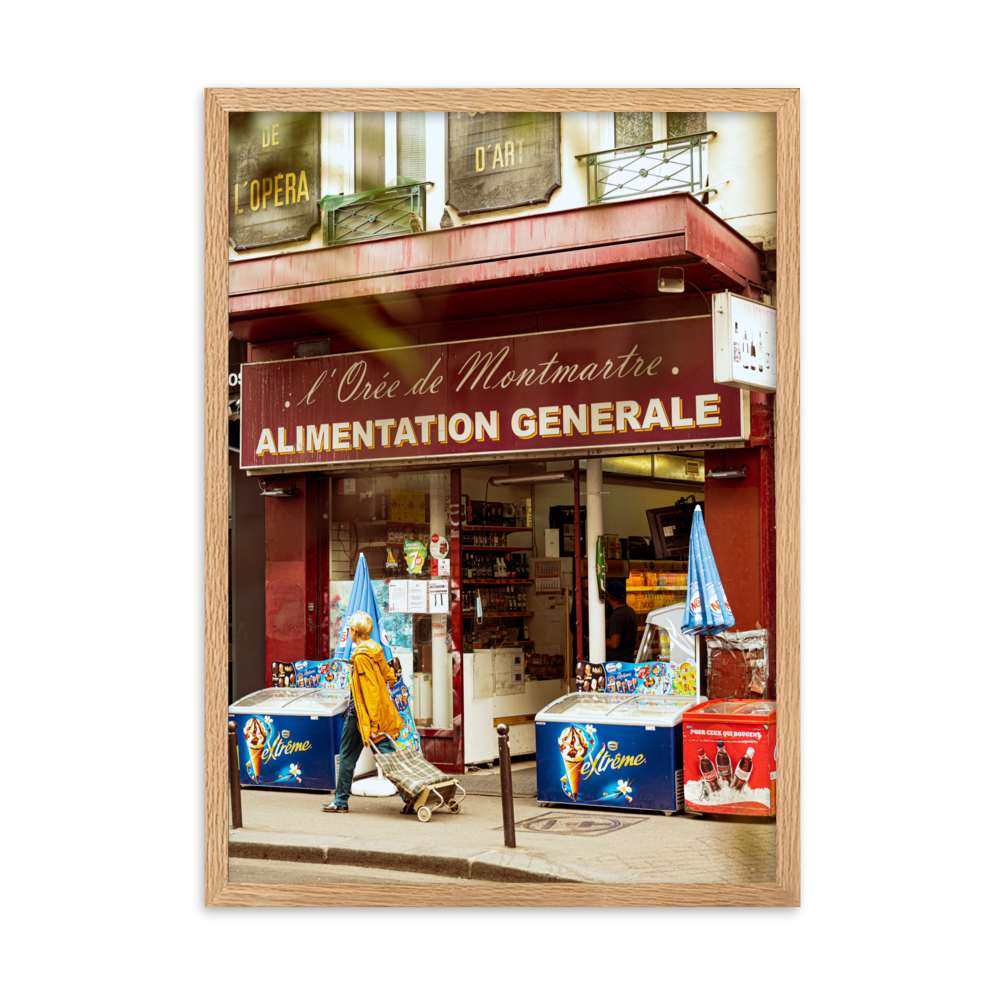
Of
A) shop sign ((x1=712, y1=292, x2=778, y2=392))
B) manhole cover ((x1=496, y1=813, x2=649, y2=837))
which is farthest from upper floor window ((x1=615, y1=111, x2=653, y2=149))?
manhole cover ((x1=496, y1=813, x2=649, y2=837))

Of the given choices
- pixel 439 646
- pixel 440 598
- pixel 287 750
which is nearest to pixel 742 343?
pixel 440 598

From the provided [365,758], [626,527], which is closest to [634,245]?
[626,527]

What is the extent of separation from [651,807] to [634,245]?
14.3ft

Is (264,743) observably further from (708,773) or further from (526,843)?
(708,773)

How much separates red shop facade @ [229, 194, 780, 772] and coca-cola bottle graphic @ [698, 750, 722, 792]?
961 mm

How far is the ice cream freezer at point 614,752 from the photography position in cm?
888

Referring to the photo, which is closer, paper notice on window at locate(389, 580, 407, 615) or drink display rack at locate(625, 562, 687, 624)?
drink display rack at locate(625, 562, 687, 624)

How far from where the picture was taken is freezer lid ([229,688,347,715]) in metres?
10.4

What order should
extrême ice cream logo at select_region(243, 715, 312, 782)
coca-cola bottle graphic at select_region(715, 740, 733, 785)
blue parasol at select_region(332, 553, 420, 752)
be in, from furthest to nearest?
extrême ice cream logo at select_region(243, 715, 312, 782) → blue parasol at select_region(332, 553, 420, 752) → coca-cola bottle graphic at select_region(715, 740, 733, 785)

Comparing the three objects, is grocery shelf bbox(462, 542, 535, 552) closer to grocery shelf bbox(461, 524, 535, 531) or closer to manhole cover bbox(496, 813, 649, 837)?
grocery shelf bbox(461, 524, 535, 531)

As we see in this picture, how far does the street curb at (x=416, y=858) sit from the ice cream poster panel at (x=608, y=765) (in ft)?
5.18

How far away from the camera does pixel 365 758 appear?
423 inches

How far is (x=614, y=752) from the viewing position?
9.06 metres

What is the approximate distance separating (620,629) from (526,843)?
2902 millimetres
